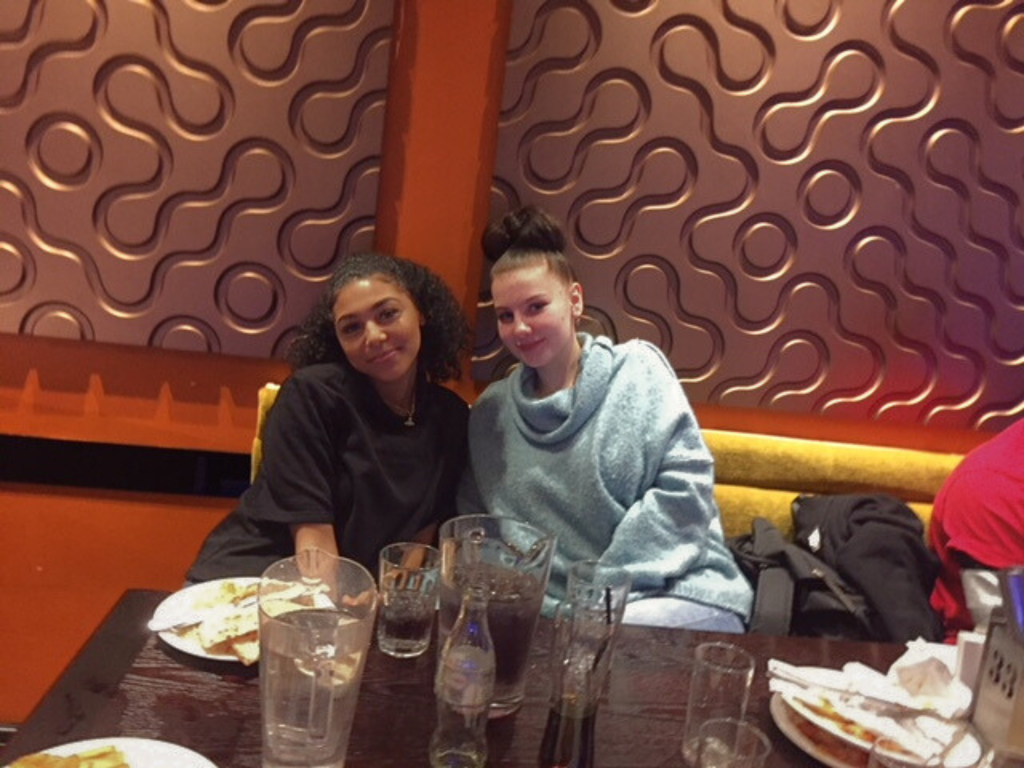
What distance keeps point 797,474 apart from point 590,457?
639mm

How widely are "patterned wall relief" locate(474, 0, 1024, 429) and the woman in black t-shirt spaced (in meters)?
0.37

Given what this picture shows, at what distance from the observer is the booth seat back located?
2166mm

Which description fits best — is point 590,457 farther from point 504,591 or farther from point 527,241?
point 504,591

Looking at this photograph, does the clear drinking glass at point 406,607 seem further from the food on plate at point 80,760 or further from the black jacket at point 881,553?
the black jacket at point 881,553

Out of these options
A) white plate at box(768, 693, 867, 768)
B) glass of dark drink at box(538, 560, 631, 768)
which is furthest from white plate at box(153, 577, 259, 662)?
white plate at box(768, 693, 867, 768)

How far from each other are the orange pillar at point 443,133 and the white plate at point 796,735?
1251 mm

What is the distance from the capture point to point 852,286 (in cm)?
219

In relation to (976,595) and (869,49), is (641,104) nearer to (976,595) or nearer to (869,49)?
(869,49)

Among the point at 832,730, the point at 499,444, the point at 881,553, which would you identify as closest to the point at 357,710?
the point at 832,730

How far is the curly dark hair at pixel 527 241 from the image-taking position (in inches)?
75.3

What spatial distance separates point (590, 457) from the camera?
1.84 metres

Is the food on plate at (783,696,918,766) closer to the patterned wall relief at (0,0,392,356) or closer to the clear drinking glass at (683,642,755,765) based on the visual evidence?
the clear drinking glass at (683,642,755,765)

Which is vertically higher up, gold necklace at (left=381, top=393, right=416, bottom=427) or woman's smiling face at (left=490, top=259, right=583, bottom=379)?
woman's smiling face at (left=490, top=259, right=583, bottom=379)

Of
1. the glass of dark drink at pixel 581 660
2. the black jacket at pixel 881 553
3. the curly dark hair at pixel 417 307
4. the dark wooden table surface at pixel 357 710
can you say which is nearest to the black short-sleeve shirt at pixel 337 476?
the curly dark hair at pixel 417 307
